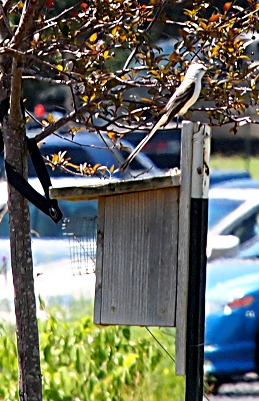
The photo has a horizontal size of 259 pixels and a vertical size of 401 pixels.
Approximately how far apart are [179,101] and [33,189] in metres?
0.83

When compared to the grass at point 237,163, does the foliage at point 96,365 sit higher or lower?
lower

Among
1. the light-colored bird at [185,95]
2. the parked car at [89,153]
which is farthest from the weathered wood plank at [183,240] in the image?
the parked car at [89,153]

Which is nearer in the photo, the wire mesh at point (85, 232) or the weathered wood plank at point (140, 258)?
the weathered wood plank at point (140, 258)

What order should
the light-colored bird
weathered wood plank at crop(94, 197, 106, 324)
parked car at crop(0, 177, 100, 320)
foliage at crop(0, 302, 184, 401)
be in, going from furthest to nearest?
parked car at crop(0, 177, 100, 320) → foliage at crop(0, 302, 184, 401) → the light-colored bird → weathered wood plank at crop(94, 197, 106, 324)

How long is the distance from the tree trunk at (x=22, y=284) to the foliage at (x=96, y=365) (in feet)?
3.22

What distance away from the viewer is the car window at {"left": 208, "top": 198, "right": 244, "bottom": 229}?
7.63m

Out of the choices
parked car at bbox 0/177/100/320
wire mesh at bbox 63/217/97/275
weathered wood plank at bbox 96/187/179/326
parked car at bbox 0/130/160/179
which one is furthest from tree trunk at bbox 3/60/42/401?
parked car at bbox 0/130/160/179

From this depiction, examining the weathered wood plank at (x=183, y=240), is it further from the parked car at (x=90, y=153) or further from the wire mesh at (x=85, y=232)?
the parked car at (x=90, y=153)

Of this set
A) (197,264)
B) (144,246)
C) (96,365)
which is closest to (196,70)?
(144,246)

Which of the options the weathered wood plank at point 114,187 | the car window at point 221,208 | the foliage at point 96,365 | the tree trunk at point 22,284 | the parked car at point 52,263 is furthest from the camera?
the car window at point 221,208

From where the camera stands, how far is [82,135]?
7.70 meters

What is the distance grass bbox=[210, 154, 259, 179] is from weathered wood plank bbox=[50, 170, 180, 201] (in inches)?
185

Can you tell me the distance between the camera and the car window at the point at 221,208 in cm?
763

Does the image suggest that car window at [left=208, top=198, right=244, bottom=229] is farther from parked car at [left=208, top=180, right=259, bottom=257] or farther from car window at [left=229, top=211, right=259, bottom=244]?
car window at [left=229, top=211, right=259, bottom=244]
